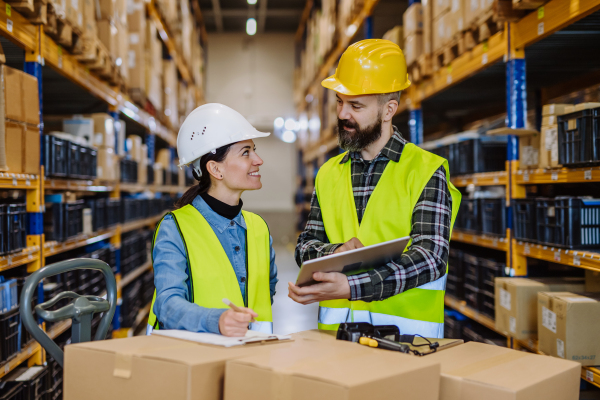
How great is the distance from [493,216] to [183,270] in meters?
2.65

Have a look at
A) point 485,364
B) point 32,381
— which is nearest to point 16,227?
point 32,381

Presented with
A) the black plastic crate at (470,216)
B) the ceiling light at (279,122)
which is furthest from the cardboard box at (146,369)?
the ceiling light at (279,122)

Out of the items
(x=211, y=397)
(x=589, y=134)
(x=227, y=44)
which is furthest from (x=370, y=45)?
(x=227, y=44)

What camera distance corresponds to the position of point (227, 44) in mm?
16234

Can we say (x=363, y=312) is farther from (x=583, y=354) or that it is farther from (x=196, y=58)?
(x=196, y=58)

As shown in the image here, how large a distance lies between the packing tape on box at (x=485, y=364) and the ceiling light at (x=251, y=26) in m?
14.7

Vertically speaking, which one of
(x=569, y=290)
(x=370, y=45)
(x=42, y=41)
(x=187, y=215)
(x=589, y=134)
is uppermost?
(x=42, y=41)

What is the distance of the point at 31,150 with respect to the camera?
318 centimetres

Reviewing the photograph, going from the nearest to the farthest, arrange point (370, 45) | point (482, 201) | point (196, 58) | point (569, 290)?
1. point (370, 45)
2. point (569, 290)
3. point (482, 201)
4. point (196, 58)

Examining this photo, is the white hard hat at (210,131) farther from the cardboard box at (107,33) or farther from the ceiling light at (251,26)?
the ceiling light at (251,26)

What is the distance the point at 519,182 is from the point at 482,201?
56 cm

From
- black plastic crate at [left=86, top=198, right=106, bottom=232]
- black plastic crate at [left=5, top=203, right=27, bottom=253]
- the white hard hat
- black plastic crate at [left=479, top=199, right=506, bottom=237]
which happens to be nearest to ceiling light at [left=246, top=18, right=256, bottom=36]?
black plastic crate at [left=86, top=198, right=106, bottom=232]

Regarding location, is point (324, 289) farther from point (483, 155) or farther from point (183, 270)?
point (483, 155)

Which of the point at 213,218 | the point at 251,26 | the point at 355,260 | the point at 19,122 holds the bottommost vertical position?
the point at 355,260
